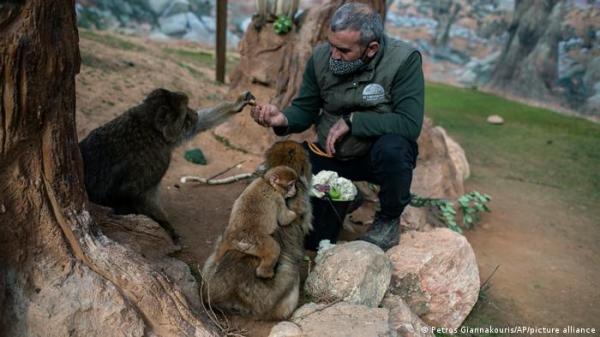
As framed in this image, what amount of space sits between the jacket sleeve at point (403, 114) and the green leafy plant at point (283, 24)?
13.5ft

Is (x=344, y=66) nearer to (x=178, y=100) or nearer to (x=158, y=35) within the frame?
(x=178, y=100)

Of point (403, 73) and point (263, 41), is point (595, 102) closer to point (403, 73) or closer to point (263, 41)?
point (263, 41)

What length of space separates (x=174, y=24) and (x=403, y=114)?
64.6 ft

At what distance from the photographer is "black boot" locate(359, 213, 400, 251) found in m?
4.60

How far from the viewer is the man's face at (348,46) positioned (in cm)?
419

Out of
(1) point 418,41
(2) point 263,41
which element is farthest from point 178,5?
(2) point 263,41

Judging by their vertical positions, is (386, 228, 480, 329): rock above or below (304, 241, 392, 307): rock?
below

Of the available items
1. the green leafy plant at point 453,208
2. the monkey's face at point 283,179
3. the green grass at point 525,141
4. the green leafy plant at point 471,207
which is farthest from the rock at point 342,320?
the green grass at point 525,141

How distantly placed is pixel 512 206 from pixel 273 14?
4.74m

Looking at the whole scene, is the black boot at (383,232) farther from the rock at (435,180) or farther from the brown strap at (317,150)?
the rock at (435,180)

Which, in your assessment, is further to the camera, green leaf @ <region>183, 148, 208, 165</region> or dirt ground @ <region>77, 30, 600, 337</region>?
green leaf @ <region>183, 148, 208, 165</region>

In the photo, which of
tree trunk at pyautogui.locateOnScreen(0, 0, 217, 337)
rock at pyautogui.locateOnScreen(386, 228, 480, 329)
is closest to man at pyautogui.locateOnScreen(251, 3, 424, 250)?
rock at pyautogui.locateOnScreen(386, 228, 480, 329)

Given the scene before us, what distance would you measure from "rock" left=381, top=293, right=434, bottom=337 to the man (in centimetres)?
64

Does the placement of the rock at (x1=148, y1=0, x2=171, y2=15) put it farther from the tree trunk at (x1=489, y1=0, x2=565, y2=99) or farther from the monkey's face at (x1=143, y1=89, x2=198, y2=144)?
the monkey's face at (x1=143, y1=89, x2=198, y2=144)
